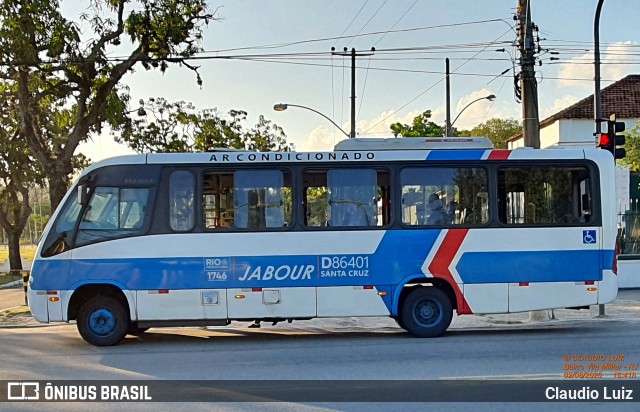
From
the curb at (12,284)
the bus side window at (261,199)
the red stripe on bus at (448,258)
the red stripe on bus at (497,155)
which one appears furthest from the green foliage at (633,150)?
the curb at (12,284)

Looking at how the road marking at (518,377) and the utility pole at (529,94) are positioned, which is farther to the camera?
the utility pole at (529,94)

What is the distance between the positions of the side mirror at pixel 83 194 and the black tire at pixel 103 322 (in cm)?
175

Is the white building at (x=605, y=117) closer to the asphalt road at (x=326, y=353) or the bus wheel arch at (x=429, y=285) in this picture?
the asphalt road at (x=326, y=353)

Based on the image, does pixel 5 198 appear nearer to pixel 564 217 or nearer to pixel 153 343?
pixel 153 343

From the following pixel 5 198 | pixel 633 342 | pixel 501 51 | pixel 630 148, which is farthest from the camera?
pixel 5 198

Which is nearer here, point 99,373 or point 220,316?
point 99,373

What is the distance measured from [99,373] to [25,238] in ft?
396

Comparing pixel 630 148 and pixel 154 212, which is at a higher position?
pixel 630 148

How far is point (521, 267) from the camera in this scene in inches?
455

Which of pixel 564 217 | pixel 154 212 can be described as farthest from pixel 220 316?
pixel 564 217

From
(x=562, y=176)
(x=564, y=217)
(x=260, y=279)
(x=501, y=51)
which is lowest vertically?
(x=260, y=279)

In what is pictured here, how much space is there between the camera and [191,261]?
36.9 ft

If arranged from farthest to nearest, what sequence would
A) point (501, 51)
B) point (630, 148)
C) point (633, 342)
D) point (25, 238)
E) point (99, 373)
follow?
point (25, 238) < point (630, 148) < point (501, 51) < point (633, 342) < point (99, 373)

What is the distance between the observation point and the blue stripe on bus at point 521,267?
11547 mm
